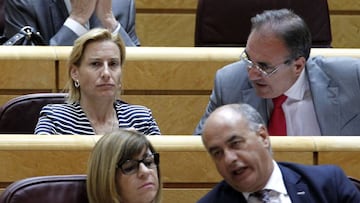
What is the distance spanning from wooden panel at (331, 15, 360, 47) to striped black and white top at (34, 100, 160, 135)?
89 centimetres

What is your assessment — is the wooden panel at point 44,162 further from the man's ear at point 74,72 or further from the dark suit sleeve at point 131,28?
the dark suit sleeve at point 131,28

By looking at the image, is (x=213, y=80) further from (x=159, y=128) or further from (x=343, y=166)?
(x=343, y=166)

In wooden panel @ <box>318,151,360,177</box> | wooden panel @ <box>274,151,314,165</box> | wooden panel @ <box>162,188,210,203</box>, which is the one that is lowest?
wooden panel @ <box>162,188,210,203</box>

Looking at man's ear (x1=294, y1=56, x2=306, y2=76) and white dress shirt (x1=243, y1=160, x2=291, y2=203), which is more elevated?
man's ear (x1=294, y1=56, x2=306, y2=76)

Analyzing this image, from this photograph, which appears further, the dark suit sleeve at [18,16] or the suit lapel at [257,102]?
the dark suit sleeve at [18,16]

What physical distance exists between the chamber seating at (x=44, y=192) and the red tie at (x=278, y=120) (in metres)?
0.48

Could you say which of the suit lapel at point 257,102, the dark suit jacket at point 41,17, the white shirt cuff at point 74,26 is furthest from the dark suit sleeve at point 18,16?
the suit lapel at point 257,102

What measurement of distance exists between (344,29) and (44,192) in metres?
1.36

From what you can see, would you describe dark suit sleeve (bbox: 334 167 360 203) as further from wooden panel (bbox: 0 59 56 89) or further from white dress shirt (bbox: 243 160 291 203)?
wooden panel (bbox: 0 59 56 89)

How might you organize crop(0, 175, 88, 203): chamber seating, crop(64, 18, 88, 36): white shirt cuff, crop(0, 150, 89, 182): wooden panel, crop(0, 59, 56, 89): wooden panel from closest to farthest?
crop(0, 175, 88, 203): chamber seating < crop(0, 150, 89, 182): wooden panel < crop(0, 59, 56, 89): wooden panel < crop(64, 18, 88, 36): white shirt cuff

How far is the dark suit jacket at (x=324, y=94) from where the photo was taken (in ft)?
5.67

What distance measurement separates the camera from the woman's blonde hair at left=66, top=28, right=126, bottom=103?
1712mm

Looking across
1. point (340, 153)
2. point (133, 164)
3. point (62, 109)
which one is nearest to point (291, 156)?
point (340, 153)

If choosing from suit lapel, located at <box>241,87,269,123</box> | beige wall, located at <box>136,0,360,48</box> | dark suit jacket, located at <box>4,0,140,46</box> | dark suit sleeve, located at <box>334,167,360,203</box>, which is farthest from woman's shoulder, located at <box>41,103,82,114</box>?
beige wall, located at <box>136,0,360,48</box>
